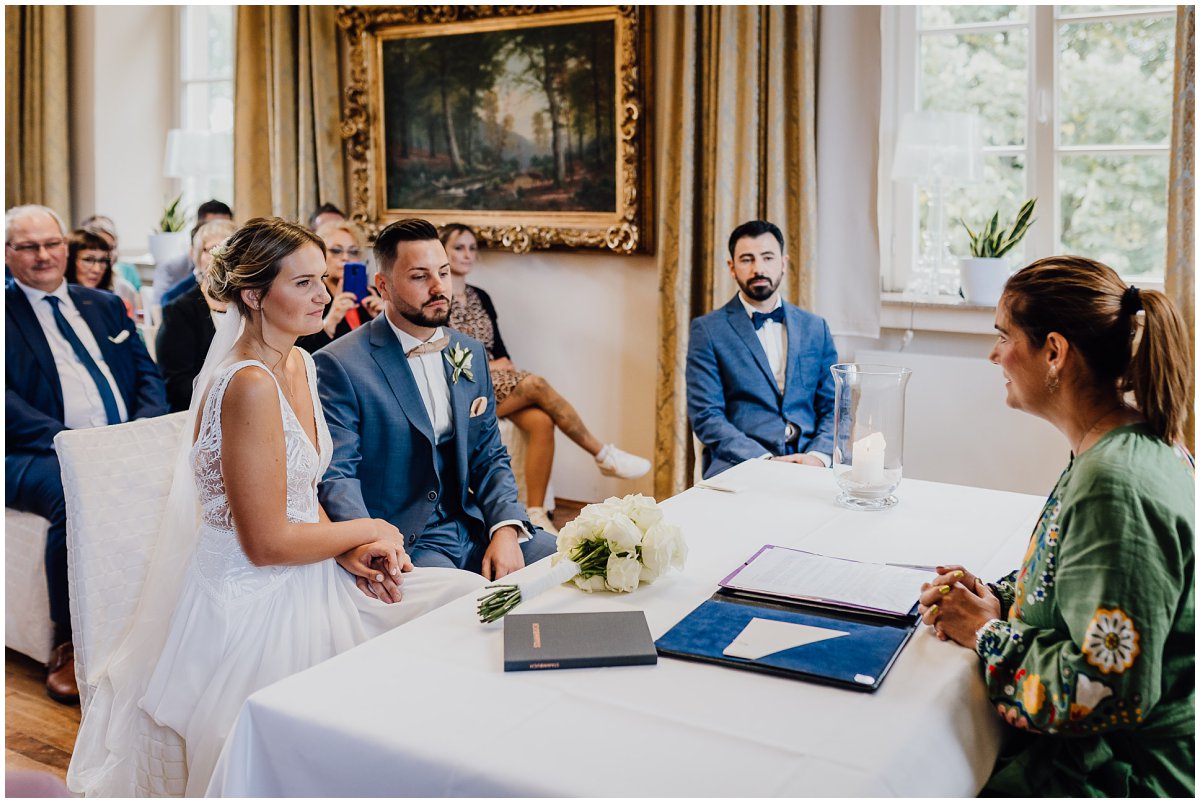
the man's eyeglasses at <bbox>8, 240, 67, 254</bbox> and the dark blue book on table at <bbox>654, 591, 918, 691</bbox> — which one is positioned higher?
the man's eyeglasses at <bbox>8, 240, 67, 254</bbox>

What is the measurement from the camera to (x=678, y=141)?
453cm

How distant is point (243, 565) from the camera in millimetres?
1957

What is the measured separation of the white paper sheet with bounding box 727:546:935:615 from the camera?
1.63m

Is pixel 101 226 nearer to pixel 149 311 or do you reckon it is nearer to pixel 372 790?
pixel 149 311

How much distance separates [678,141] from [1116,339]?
3.23 m

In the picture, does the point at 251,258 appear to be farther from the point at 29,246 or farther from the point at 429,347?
the point at 29,246

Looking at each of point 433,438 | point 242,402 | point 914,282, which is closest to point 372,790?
point 242,402

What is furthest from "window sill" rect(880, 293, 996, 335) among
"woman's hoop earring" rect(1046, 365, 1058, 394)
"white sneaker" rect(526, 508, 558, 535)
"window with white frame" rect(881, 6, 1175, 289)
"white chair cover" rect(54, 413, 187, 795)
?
"white chair cover" rect(54, 413, 187, 795)

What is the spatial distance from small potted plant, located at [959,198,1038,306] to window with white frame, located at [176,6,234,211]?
13.6 feet

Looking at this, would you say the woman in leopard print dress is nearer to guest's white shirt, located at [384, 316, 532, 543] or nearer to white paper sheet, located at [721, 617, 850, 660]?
guest's white shirt, located at [384, 316, 532, 543]

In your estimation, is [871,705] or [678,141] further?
[678,141]

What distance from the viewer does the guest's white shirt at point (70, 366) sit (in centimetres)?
362

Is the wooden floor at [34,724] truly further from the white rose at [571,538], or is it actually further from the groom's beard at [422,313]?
the white rose at [571,538]

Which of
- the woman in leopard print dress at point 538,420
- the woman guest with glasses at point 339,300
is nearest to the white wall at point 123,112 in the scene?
the woman guest with glasses at point 339,300
